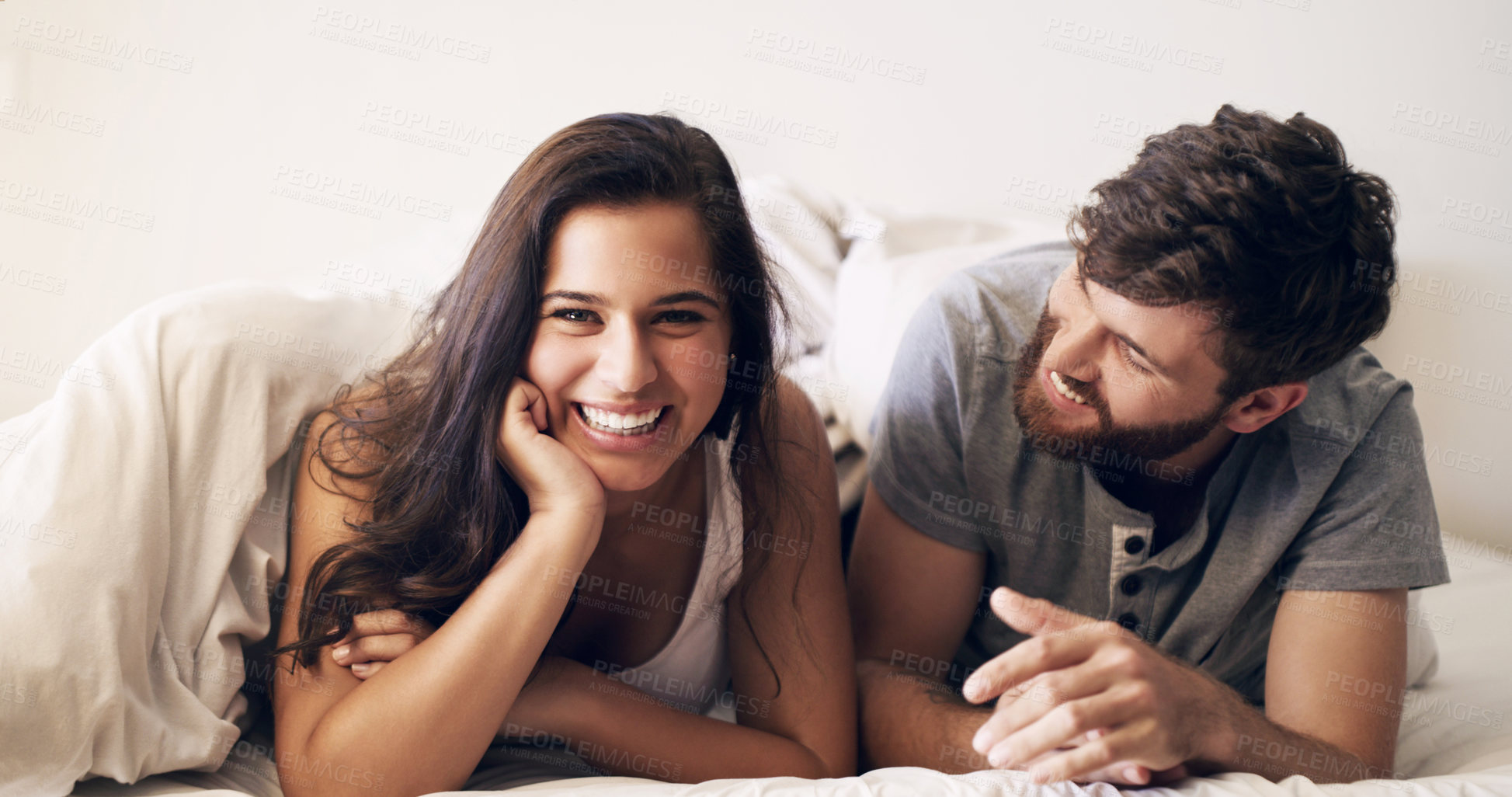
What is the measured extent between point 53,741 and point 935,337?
1061 mm

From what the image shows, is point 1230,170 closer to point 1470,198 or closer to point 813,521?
point 813,521

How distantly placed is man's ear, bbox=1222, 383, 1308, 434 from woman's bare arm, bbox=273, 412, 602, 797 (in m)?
0.80

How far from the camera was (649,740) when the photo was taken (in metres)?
1.02

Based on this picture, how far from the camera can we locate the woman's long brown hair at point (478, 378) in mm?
967

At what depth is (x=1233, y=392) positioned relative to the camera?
1.12 meters

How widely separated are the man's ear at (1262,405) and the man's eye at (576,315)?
0.79 m

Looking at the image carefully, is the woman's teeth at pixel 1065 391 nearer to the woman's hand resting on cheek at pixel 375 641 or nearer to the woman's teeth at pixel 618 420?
the woman's teeth at pixel 618 420

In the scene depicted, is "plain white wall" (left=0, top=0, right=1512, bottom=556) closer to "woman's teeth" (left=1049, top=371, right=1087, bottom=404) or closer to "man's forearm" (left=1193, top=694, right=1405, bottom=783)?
"woman's teeth" (left=1049, top=371, right=1087, bottom=404)

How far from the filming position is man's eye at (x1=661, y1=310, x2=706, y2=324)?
995 millimetres

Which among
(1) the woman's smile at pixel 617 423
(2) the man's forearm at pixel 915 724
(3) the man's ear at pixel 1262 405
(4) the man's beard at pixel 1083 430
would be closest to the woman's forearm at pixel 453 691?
(1) the woman's smile at pixel 617 423

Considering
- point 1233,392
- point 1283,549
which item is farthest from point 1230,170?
point 1283,549

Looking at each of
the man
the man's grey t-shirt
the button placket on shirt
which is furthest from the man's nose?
the button placket on shirt

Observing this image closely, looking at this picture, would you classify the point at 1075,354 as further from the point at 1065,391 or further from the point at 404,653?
the point at 404,653

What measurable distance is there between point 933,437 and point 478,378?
23.9 inches
